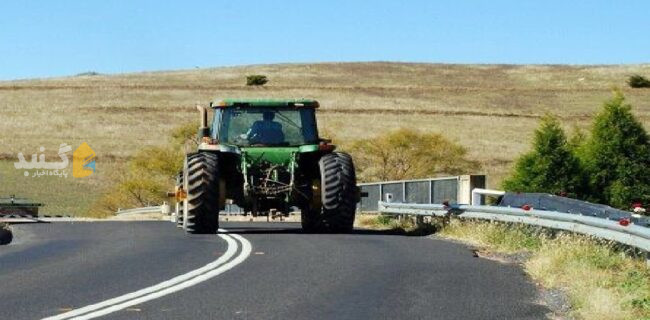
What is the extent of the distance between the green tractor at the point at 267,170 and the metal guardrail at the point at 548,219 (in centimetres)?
191

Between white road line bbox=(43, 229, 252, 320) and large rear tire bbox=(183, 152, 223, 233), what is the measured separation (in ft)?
17.6

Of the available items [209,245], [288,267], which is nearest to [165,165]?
[209,245]

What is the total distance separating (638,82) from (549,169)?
55.2 m

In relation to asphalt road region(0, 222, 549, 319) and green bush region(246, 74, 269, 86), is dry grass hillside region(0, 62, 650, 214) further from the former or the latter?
asphalt road region(0, 222, 549, 319)

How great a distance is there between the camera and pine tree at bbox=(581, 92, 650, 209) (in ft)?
190

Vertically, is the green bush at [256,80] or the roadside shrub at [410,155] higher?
the green bush at [256,80]

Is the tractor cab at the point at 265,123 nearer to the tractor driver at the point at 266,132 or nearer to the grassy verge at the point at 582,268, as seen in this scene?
the tractor driver at the point at 266,132

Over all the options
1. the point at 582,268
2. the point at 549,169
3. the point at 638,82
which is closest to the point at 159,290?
the point at 582,268

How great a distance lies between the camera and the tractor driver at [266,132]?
72.8 ft

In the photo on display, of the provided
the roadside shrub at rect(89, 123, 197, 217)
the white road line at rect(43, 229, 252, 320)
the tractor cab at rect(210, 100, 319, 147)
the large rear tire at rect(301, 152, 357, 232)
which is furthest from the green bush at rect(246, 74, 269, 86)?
the white road line at rect(43, 229, 252, 320)

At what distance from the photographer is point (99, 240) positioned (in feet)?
67.4

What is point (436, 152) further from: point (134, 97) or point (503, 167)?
point (134, 97)

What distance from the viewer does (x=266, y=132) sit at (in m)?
22.3

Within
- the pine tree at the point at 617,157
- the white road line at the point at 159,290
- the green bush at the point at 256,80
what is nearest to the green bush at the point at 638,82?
the green bush at the point at 256,80
